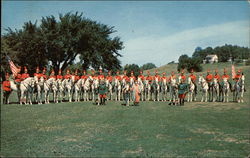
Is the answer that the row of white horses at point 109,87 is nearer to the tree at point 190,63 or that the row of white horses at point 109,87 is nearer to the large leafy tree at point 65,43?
the large leafy tree at point 65,43

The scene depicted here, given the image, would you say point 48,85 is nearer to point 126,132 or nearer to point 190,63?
point 126,132

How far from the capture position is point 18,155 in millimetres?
9250

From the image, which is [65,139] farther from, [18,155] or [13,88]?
[13,88]

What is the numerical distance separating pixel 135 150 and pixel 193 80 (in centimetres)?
1487

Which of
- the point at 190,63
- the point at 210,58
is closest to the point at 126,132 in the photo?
→ the point at 190,63

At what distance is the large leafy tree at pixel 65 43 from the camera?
3144cm

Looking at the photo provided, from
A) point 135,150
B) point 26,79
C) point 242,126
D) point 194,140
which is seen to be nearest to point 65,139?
point 135,150

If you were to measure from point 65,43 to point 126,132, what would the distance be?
26.4 meters

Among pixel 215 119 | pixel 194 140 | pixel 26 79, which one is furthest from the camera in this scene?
pixel 26 79

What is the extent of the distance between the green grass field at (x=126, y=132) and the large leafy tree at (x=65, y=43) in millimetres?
14530

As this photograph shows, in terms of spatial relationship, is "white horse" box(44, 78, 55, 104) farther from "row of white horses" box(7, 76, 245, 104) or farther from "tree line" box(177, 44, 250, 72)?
"tree line" box(177, 44, 250, 72)

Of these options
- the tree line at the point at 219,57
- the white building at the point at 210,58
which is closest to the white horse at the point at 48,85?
the tree line at the point at 219,57

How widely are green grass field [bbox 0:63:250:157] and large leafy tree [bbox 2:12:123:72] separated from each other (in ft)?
47.7

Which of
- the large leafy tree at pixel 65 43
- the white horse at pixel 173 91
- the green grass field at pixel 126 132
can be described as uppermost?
the large leafy tree at pixel 65 43
